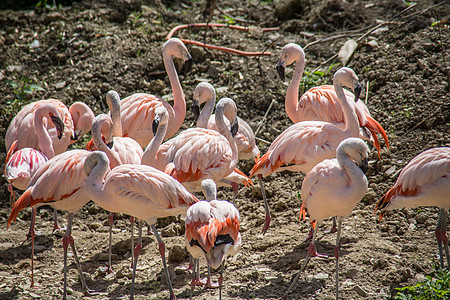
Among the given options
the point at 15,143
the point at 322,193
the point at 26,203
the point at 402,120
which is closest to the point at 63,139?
the point at 15,143

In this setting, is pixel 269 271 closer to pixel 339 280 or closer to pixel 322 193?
pixel 339 280

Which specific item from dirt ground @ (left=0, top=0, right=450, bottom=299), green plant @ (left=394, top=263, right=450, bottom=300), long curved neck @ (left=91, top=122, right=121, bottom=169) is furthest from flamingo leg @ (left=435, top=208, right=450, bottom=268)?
long curved neck @ (left=91, top=122, right=121, bottom=169)

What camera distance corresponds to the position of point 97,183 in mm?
4543

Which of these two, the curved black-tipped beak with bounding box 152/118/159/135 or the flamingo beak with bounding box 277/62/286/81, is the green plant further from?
the flamingo beak with bounding box 277/62/286/81

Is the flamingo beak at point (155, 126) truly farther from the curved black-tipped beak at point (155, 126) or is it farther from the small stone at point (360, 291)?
the small stone at point (360, 291)

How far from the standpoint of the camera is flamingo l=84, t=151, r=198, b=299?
4.45 m

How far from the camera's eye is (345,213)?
4500 mm

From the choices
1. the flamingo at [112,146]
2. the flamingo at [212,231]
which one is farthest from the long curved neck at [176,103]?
the flamingo at [212,231]

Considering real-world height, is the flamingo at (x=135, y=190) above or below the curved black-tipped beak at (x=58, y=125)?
below

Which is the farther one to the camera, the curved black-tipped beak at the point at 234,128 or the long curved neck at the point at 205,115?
the long curved neck at the point at 205,115

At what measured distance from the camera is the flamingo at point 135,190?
4449 millimetres

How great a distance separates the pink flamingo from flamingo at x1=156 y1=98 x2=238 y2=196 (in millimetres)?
1407

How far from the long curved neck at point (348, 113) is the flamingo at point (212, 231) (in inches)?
72.8

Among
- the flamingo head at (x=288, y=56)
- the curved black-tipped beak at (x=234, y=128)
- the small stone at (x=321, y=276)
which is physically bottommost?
the small stone at (x=321, y=276)
